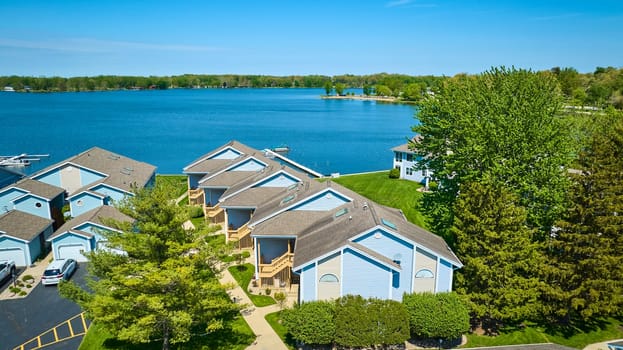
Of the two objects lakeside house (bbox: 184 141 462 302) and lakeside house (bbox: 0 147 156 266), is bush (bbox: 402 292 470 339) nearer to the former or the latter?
lakeside house (bbox: 184 141 462 302)

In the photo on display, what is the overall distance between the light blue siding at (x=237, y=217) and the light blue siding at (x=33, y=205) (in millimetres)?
15215

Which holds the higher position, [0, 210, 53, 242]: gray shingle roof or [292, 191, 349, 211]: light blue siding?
[292, 191, 349, 211]: light blue siding

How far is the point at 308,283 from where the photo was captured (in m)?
22.9

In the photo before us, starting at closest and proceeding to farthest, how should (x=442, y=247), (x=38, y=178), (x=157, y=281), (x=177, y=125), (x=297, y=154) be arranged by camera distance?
(x=157, y=281), (x=442, y=247), (x=38, y=178), (x=297, y=154), (x=177, y=125)

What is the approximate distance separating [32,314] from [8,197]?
15.5 metres

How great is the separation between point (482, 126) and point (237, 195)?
18.7 m

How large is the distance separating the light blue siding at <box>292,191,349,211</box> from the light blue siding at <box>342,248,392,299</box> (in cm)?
820

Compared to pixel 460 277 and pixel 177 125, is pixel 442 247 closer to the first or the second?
pixel 460 277

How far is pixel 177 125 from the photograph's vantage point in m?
134

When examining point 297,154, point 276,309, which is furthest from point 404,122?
point 276,309

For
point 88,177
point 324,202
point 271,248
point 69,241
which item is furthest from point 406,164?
point 69,241

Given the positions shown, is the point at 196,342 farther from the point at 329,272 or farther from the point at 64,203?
the point at 64,203

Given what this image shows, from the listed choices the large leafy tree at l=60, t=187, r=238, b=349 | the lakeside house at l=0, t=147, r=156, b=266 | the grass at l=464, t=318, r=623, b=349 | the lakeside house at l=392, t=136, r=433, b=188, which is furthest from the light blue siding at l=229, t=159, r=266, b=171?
the grass at l=464, t=318, r=623, b=349

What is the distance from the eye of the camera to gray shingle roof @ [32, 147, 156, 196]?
41.9m
